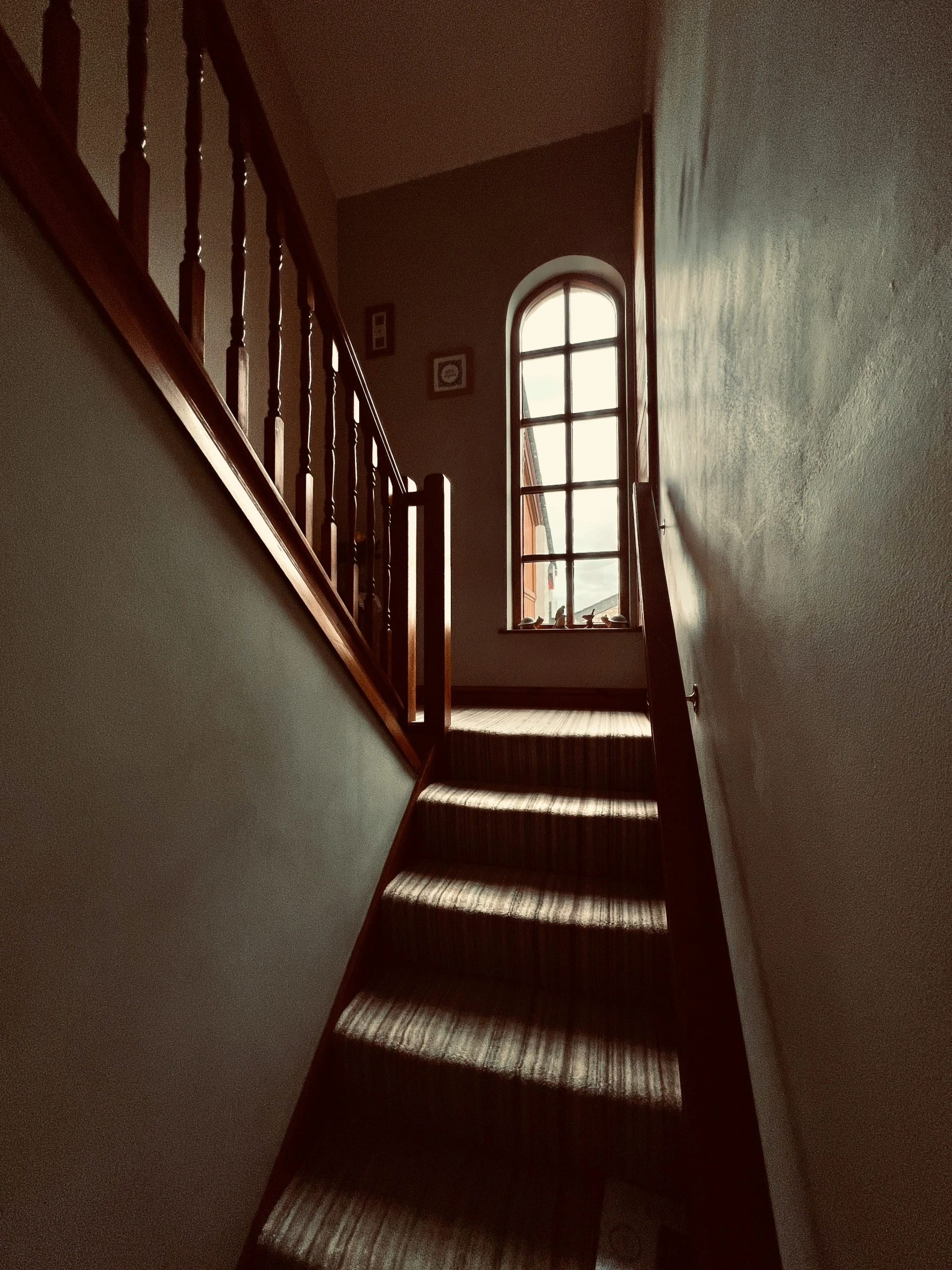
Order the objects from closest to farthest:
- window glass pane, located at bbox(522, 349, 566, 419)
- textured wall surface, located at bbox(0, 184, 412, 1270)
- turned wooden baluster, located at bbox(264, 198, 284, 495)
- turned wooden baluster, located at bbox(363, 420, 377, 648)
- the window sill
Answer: textured wall surface, located at bbox(0, 184, 412, 1270)
turned wooden baluster, located at bbox(264, 198, 284, 495)
turned wooden baluster, located at bbox(363, 420, 377, 648)
the window sill
window glass pane, located at bbox(522, 349, 566, 419)

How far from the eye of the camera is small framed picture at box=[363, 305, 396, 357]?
386cm

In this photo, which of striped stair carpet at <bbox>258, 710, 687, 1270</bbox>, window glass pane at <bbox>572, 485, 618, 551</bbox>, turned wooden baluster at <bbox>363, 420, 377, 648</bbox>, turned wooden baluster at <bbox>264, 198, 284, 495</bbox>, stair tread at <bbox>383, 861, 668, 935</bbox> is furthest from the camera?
window glass pane at <bbox>572, 485, 618, 551</bbox>

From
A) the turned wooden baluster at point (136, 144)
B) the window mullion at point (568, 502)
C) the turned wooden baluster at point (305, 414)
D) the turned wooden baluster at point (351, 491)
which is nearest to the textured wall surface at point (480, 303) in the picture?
the window mullion at point (568, 502)

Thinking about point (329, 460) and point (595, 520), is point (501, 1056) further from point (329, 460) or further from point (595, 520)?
point (595, 520)

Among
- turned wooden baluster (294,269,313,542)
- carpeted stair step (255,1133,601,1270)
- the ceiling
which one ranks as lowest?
carpeted stair step (255,1133,601,1270)

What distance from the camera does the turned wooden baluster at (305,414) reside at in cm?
157

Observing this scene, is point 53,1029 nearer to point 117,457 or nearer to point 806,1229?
point 117,457

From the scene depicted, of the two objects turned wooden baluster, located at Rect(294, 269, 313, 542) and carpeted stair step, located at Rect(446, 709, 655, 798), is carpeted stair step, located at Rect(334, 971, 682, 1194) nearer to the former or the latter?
carpeted stair step, located at Rect(446, 709, 655, 798)

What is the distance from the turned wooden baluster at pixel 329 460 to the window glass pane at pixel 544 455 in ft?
7.18

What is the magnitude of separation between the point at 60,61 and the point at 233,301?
1.43 feet

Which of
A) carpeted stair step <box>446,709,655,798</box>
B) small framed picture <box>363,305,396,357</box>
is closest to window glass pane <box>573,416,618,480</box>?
small framed picture <box>363,305,396,357</box>

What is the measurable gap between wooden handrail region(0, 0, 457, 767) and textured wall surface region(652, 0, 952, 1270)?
967 mm

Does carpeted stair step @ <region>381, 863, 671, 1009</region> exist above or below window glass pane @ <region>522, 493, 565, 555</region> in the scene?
below

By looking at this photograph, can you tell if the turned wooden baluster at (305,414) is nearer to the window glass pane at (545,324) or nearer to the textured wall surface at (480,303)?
the textured wall surface at (480,303)
